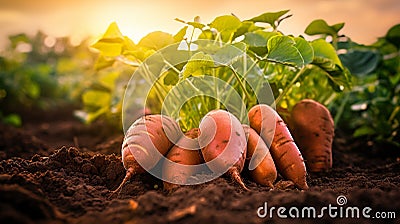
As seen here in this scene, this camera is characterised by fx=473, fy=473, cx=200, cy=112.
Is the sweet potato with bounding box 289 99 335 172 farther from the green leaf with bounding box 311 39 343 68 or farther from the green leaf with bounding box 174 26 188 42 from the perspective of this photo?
the green leaf with bounding box 174 26 188 42

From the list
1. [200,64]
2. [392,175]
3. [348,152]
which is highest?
[200,64]

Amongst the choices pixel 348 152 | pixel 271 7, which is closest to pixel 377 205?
pixel 348 152

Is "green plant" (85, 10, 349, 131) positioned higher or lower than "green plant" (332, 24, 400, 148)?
higher

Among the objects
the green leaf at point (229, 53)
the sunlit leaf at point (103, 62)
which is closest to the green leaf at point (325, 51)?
the green leaf at point (229, 53)

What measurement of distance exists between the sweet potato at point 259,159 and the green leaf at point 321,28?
69 cm

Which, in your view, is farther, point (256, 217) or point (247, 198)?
point (247, 198)

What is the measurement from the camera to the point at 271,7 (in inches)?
124

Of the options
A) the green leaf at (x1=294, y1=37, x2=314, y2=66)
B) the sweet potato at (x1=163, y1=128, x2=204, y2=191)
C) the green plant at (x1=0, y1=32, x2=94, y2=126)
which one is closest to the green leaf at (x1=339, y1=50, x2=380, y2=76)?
the green leaf at (x1=294, y1=37, x2=314, y2=66)

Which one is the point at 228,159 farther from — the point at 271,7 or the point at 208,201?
the point at 271,7

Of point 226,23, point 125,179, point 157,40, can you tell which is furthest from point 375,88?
point 125,179

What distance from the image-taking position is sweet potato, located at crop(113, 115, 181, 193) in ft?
4.93

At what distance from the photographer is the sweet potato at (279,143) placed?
159 centimetres

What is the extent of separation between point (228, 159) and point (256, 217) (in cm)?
46

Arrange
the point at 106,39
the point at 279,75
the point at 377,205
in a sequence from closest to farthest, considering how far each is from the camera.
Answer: the point at 377,205 < the point at 106,39 < the point at 279,75
